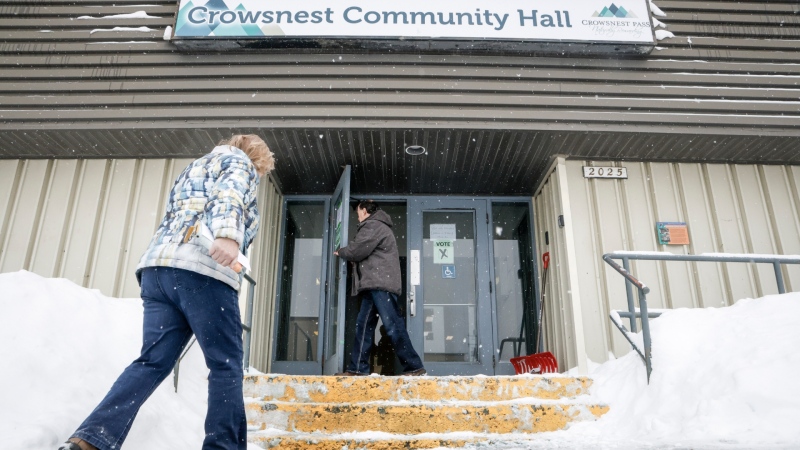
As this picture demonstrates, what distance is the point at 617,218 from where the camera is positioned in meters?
6.06

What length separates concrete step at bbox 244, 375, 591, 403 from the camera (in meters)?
4.02

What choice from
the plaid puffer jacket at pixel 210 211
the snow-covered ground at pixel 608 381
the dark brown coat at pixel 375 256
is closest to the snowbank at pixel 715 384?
the snow-covered ground at pixel 608 381

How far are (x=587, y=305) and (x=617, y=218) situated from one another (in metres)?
1.04

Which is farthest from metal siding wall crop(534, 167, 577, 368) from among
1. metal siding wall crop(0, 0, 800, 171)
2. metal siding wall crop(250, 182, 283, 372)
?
metal siding wall crop(250, 182, 283, 372)

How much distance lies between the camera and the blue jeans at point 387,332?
498 cm

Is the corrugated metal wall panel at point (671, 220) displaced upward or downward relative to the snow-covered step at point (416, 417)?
upward

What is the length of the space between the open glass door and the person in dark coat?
399 mm

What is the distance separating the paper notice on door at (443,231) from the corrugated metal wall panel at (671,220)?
133 centimetres

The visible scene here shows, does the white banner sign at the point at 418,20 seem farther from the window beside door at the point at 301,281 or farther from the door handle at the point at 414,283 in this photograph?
the door handle at the point at 414,283

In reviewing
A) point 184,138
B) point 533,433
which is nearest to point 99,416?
point 533,433

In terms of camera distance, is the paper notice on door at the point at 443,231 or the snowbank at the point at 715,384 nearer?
the snowbank at the point at 715,384

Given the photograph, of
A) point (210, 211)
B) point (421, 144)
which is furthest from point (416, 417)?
point (421, 144)

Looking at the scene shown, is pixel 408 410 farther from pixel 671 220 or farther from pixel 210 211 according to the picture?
pixel 671 220

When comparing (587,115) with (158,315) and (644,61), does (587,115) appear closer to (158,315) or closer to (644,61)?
(644,61)
